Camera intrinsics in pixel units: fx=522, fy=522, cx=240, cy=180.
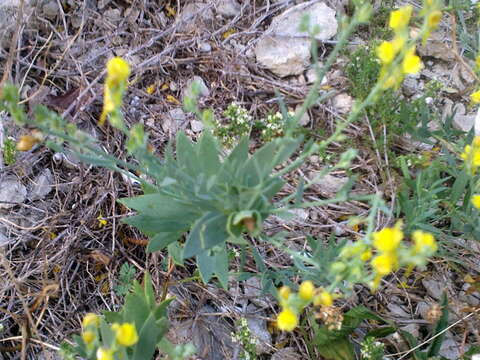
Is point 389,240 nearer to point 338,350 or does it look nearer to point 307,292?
point 307,292

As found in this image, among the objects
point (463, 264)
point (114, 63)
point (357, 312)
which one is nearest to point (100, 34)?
point (114, 63)

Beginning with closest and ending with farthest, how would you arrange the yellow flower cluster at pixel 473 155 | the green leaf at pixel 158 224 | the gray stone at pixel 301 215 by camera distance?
the green leaf at pixel 158 224 → the yellow flower cluster at pixel 473 155 → the gray stone at pixel 301 215

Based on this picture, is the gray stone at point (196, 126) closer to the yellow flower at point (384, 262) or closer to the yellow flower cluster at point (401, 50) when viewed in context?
the yellow flower cluster at point (401, 50)

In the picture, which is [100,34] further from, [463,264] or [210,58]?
[463,264]

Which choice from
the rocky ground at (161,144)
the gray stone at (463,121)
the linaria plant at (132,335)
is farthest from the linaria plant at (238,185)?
the gray stone at (463,121)

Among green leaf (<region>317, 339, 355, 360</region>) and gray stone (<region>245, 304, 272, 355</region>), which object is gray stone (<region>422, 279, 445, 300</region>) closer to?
green leaf (<region>317, 339, 355, 360</region>)

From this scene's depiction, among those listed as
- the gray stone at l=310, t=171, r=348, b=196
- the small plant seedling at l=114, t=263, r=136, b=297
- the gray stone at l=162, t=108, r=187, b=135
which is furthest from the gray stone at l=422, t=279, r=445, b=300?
the gray stone at l=162, t=108, r=187, b=135
